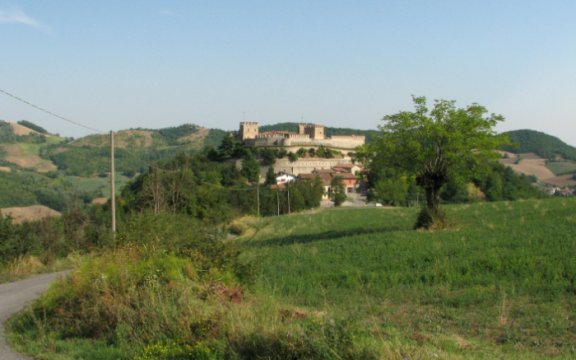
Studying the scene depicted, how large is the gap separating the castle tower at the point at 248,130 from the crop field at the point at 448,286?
4358 inches

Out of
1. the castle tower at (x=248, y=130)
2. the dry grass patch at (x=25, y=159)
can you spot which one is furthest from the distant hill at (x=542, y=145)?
the dry grass patch at (x=25, y=159)

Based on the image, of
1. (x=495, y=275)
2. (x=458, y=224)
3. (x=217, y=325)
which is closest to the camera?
(x=217, y=325)

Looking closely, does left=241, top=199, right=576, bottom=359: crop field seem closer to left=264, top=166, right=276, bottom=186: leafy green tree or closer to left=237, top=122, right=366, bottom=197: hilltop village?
left=237, top=122, right=366, bottom=197: hilltop village

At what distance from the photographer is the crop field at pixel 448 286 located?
8365mm

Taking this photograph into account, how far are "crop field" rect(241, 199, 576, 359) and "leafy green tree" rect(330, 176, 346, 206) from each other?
225ft

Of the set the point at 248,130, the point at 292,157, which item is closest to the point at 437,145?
the point at 292,157

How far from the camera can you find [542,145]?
178m

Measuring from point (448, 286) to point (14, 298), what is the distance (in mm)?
10195

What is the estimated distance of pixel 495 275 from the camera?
14.2 metres

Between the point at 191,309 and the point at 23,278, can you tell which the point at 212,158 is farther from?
the point at 191,309

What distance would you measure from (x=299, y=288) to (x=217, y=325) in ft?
23.7

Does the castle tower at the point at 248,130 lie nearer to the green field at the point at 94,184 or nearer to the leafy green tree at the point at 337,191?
the green field at the point at 94,184

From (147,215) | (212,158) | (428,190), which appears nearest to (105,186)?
(212,158)

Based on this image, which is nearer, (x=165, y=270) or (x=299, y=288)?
(x=165, y=270)
